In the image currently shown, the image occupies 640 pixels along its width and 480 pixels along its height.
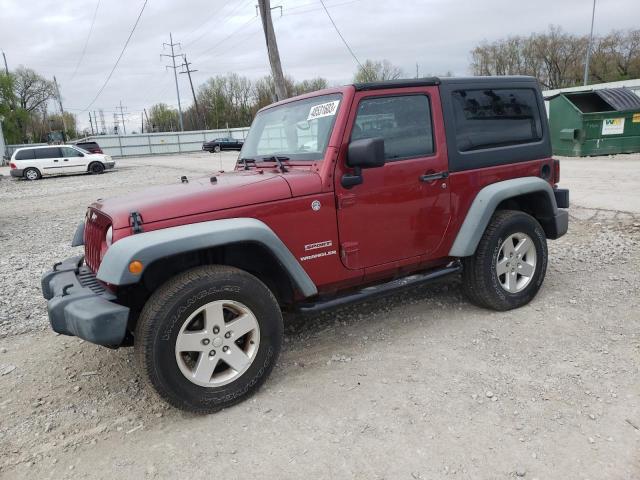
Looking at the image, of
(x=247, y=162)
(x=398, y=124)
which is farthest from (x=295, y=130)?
(x=398, y=124)

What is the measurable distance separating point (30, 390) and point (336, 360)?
2.11 metres

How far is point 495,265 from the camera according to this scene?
4012mm

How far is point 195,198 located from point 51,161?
23703mm

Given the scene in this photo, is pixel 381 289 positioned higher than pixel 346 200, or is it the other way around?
pixel 346 200

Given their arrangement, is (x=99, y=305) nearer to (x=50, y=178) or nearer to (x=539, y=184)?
(x=539, y=184)

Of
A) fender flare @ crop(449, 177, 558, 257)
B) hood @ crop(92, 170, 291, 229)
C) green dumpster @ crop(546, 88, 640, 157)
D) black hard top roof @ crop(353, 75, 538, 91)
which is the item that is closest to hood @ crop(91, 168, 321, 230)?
hood @ crop(92, 170, 291, 229)

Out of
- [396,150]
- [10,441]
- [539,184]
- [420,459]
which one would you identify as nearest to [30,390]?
[10,441]

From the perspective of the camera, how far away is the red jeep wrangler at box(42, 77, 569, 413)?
108 inches

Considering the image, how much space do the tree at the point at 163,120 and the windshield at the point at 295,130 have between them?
8396 cm

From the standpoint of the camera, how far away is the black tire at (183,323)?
8.80ft

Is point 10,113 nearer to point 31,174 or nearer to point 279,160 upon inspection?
point 31,174

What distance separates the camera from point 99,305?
268 cm

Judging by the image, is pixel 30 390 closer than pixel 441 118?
Yes

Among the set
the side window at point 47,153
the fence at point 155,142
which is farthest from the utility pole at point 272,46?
the fence at point 155,142
